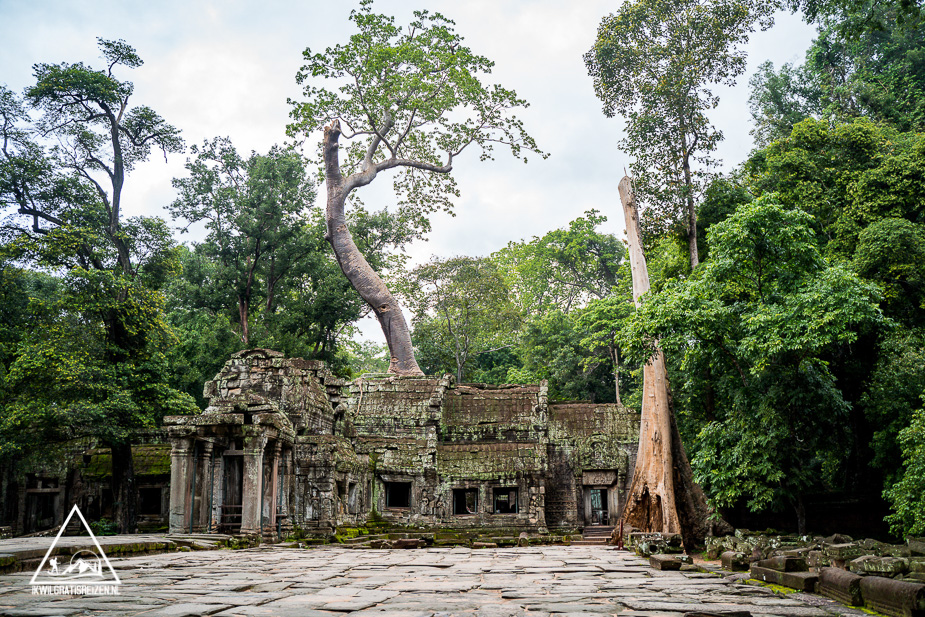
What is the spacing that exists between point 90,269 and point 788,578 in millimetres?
17823

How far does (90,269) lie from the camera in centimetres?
1780

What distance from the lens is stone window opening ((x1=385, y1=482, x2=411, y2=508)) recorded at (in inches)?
789

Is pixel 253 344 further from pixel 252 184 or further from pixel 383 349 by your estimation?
pixel 383 349

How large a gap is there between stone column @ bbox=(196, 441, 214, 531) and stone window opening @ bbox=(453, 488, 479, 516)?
748cm

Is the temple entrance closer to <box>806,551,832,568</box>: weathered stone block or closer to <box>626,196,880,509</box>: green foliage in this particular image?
<box>626,196,880,509</box>: green foliage

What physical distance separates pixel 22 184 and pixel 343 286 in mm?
13147

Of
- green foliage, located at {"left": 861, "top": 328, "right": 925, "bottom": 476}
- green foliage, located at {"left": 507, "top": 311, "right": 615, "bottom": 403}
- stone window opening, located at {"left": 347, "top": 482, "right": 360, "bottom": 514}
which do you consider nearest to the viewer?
green foliage, located at {"left": 861, "top": 328, "right": 925, "bottom": 476}

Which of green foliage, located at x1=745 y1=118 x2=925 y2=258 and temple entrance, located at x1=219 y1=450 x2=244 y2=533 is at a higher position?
green foliage, located at x1=745 y1=118 x2=925 y2=258

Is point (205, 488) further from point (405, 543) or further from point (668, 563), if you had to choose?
point (668, 563)

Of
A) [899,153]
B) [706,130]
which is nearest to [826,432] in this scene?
[899,153]

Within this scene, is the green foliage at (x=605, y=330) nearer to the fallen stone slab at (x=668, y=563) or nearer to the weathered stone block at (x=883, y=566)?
the fallen stone slab at (x=668, y=563)

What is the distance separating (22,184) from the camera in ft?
61.1

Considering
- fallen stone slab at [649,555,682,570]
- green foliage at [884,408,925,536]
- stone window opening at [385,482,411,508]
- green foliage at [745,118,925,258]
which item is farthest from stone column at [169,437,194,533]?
green foliage at [745,118,925,258]

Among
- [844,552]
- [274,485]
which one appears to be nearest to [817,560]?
[844,552]
